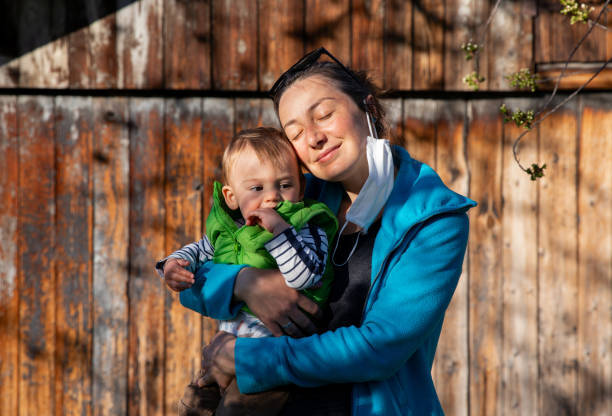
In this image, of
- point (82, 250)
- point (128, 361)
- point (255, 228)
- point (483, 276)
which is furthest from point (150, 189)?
point (483, 276)

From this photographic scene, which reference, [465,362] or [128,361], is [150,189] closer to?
[128,361]

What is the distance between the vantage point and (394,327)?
4.64ft

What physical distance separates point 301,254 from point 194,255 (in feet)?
1.79

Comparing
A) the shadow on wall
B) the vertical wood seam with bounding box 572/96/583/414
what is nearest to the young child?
the shadow on wall

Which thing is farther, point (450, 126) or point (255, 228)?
point (450, 126)

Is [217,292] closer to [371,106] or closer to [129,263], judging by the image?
[371,106]

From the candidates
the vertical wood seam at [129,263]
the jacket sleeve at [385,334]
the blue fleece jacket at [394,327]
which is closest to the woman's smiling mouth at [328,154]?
the blue fleece jacket at [394,327]

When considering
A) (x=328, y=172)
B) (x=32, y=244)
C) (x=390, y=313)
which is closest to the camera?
(x=390, y=313)

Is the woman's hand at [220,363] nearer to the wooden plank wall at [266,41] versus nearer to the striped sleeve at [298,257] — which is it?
the striped sleeve at [298,257]

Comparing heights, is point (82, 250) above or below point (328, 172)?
below

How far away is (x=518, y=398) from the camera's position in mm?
Answer: 3447

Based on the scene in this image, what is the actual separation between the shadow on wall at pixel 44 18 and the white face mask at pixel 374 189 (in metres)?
2.50

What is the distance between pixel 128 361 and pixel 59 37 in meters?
2.13

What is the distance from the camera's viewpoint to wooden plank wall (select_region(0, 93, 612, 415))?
3.41m
